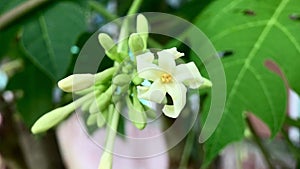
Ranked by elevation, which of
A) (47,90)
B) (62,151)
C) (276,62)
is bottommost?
(62,151)

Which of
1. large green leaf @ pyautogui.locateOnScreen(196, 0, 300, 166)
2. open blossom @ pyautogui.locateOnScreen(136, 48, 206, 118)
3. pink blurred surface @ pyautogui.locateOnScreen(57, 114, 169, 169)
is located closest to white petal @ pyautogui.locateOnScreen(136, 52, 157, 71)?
open blossom @ pyautogui.locateOnScreen(136, 48, 206, 118)

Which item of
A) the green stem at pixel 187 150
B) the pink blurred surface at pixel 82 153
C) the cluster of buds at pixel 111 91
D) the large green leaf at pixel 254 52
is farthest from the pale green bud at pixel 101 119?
the green stem at pixel 187 150

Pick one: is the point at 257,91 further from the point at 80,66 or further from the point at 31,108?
the point at 31,108

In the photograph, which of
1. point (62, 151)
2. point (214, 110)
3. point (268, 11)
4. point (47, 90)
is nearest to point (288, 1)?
point (268, 11)

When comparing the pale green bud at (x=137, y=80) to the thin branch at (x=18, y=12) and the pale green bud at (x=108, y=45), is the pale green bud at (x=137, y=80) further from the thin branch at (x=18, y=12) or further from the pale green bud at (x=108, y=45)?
the thin branch at (x=18, y=12)

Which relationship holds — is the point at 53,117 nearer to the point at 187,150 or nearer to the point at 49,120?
the point at 49,120

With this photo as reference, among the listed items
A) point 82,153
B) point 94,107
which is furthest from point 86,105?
point 82,153

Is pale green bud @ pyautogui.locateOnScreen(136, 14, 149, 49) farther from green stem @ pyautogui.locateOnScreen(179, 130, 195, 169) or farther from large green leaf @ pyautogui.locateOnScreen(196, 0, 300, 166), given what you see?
green stem @ pyautogui.locateOnScreen(179, 130, 195, 169)
